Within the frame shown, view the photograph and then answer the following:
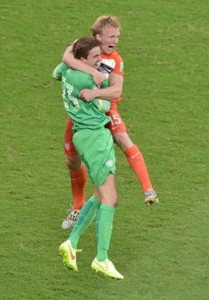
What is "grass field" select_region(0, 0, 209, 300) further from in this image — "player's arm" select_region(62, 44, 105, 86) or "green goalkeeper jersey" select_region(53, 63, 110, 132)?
"player's arm" select_region(62, 44, 105, 86)

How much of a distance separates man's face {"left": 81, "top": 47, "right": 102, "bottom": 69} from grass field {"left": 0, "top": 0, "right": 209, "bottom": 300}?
80.4 inches

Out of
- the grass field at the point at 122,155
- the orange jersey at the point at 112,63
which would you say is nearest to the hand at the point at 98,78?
the orange jersey at the point at 112,63

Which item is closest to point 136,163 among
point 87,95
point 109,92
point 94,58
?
A: point 109,92

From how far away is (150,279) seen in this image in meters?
10.7

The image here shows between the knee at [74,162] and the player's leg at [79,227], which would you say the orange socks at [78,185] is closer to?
the knee at [74,162]

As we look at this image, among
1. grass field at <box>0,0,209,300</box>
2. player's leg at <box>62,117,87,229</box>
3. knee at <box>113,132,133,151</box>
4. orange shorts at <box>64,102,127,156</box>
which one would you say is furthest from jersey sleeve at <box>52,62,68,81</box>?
grass field at <box>0,0,209,300</box>

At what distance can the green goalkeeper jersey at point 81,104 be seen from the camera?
33.7ft

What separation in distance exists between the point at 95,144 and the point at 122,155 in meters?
3.23

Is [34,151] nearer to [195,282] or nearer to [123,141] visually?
[123,141]

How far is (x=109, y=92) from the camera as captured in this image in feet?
34.5

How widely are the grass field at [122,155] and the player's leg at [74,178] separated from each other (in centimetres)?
20

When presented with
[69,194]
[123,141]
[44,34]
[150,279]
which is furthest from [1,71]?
[150,279]

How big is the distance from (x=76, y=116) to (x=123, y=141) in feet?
3.71

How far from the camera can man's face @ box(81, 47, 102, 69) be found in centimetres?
1020
